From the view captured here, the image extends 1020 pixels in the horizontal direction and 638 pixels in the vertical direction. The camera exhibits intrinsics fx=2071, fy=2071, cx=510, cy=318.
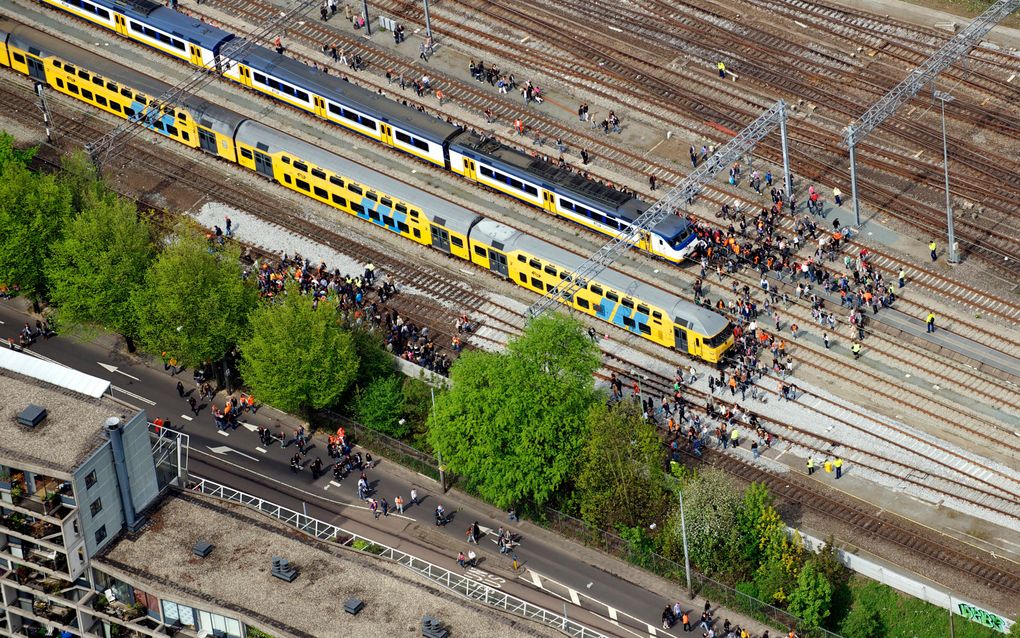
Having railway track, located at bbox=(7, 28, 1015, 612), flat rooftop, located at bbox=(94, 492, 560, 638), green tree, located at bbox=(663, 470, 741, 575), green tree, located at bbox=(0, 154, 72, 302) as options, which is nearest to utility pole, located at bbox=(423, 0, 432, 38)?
railway track, located at bbox=(7, 28, 1015, 612)

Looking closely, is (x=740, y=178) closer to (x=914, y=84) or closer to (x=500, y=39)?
(x=914, y=84)

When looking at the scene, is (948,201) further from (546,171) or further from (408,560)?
(408,560)

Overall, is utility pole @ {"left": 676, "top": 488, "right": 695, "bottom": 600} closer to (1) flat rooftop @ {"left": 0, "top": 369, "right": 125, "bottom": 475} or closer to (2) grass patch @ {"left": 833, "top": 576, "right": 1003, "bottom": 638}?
(2) grass patch @ {"left": 833, "top": 576, "right": 1003, "bottom": 638}

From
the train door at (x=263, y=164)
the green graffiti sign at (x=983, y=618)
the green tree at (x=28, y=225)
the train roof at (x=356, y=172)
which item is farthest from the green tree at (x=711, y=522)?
the train door at (x=263, y=164)

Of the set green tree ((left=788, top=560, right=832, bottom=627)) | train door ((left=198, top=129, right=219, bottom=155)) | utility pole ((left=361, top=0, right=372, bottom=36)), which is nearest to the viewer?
green tree ((left=788, top=560, right=832, bottom=627))

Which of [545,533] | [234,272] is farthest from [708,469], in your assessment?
[234,272]

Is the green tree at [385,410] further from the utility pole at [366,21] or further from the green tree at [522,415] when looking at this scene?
the utility pole at [366,21]

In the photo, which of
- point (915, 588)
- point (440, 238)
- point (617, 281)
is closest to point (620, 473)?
point (915, 588)
